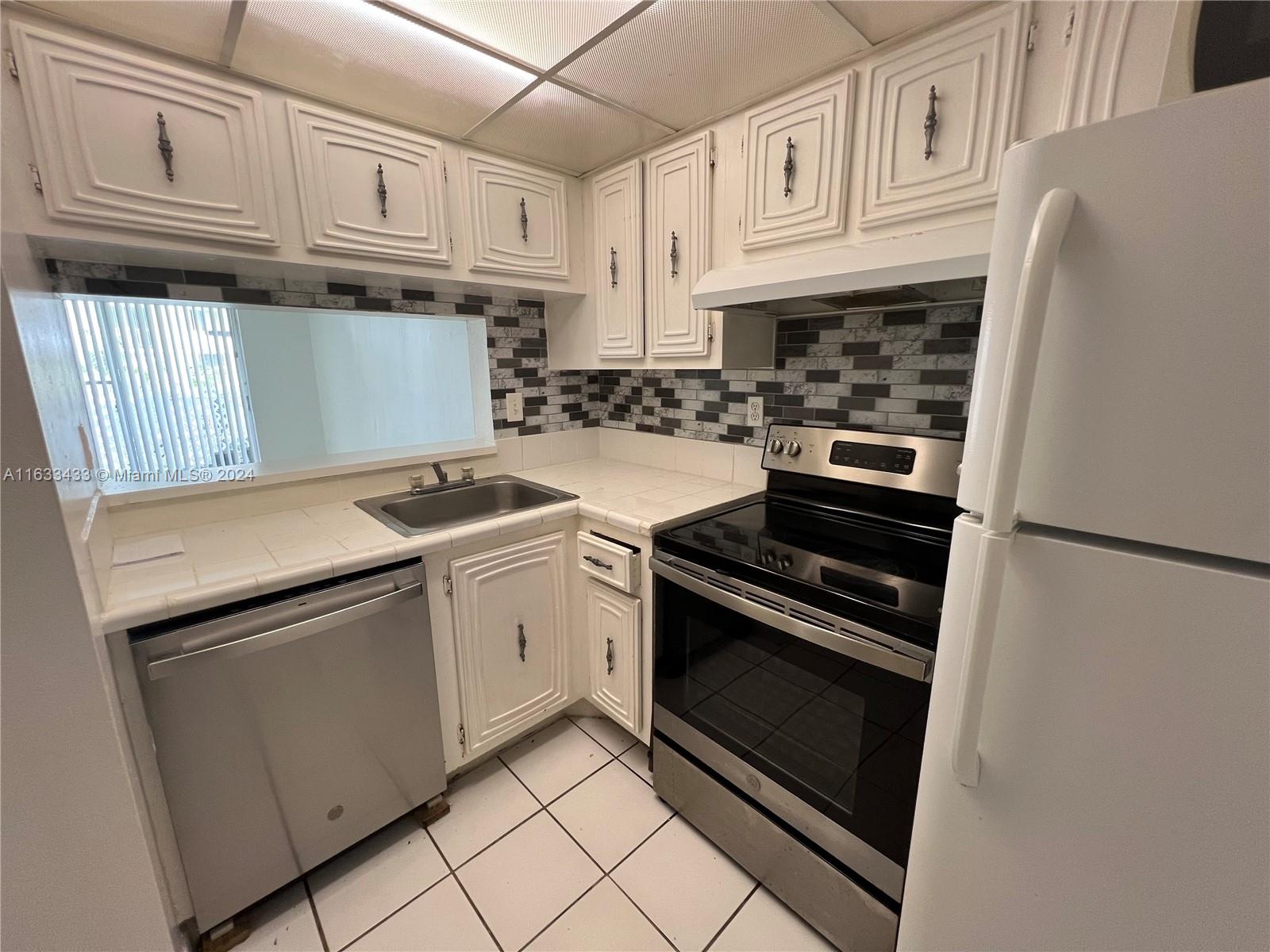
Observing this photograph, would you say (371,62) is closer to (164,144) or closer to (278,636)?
(164,144)

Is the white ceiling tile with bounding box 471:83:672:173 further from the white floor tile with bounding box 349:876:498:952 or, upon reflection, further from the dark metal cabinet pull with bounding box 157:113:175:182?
the white floor tile with bounding box 349:876:498:952

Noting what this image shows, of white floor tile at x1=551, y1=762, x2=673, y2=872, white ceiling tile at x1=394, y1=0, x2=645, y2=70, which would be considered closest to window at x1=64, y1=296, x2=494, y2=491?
white ceiling tile at x1=394, y1=0, x2=645, y2=70

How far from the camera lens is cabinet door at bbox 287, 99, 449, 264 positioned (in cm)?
137

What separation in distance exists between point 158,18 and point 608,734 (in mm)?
2376

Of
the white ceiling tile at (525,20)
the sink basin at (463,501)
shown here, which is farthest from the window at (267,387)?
the white ceiling tile at (525,20)

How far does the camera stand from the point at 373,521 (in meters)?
1.57

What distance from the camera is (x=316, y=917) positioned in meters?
1.29

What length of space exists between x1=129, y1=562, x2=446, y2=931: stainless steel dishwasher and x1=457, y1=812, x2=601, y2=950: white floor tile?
312mm

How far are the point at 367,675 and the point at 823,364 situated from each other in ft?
5.48

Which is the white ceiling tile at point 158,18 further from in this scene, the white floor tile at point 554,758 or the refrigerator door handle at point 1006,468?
the white floor tile at point 554,758

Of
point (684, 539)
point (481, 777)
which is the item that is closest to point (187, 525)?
point (481, 777)

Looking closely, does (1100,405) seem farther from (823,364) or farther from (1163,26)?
(823,364)

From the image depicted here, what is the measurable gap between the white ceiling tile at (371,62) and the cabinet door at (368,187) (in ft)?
0.24

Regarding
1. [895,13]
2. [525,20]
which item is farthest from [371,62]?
[895,13]
